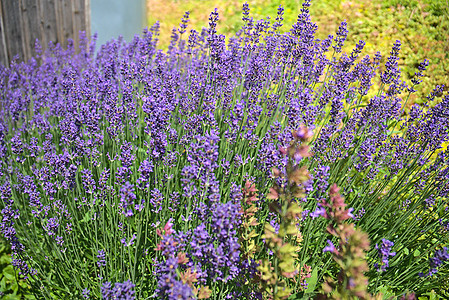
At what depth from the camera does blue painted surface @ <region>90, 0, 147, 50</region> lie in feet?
20.1

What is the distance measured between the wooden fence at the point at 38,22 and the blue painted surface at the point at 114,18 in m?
0.22

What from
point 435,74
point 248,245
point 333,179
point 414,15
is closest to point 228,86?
point 333,179

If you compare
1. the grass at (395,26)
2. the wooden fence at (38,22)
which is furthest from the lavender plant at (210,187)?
the grass at (395,26)

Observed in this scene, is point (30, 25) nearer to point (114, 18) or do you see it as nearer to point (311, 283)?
point (114, 18)

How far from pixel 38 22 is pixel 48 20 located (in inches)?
7.4

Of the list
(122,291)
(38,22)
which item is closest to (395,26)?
(38,22)

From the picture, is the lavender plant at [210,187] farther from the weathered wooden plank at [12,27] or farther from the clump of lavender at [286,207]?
the weathered wooden plank at [12,27]

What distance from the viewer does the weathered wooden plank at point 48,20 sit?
583cm

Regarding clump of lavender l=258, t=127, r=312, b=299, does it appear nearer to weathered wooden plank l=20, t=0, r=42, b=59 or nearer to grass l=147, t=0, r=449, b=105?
grass l=147, t=0, r=449, b=105

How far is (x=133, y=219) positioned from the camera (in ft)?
9.55

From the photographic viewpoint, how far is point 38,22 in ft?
19.6

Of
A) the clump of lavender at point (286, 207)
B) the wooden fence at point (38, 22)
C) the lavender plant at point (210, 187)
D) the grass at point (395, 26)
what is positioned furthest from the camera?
the grass at point (395, 26)

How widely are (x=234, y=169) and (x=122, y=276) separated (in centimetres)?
110

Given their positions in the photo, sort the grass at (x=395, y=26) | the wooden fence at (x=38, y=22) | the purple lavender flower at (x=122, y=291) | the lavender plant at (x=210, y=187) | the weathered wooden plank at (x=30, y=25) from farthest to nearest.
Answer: the grass at (x=395, y=26) → the weathered wooden plank at (x=30, y=25) → the wooden fence at (x=38, y=22) → the lavender plant at (x=210, y=187) → the purple lavender flower at (x=122, y=291)
